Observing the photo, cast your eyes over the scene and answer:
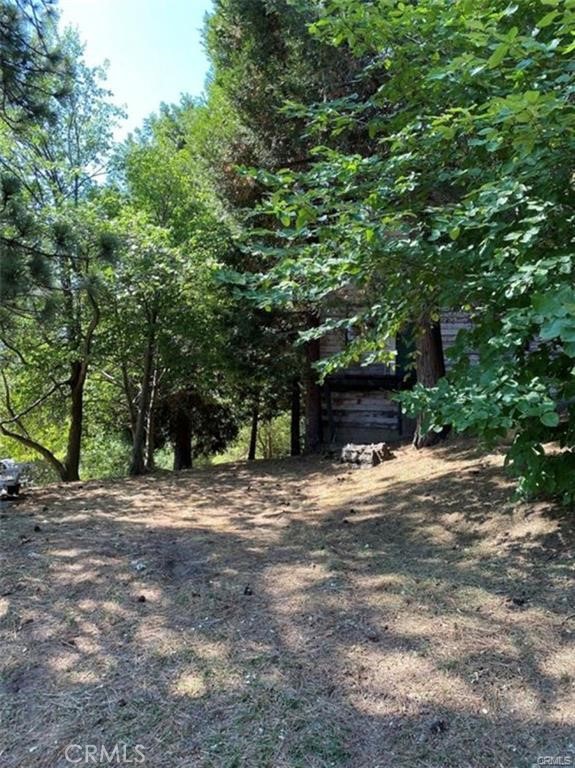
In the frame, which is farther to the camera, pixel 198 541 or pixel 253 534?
pixel 253 534

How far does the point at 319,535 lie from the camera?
12.0ft

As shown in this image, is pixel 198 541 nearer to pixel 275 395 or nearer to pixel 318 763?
pixel 318 763

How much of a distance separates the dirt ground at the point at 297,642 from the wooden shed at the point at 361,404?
5330 millimetres

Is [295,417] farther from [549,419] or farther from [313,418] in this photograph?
[549,419]

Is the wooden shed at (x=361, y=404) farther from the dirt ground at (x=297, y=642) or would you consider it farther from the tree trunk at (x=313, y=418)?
the dirt ground at (x=297, y=642)

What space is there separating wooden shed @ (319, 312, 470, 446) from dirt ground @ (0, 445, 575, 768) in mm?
5330

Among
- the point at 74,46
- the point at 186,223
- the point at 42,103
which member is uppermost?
the point at 74,46

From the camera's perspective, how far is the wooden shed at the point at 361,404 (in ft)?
30.1

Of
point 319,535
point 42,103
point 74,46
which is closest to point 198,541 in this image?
point 319,535

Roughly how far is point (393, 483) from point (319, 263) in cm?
278

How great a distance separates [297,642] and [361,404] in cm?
748

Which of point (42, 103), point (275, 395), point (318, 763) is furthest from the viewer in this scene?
point (275, 395)

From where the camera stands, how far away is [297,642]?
82.7 inches

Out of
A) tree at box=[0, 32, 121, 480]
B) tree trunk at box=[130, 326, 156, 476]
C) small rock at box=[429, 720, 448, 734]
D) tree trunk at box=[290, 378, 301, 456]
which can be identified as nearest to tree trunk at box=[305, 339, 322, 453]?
tree trunk at box=[290, 378, 301, 456]
